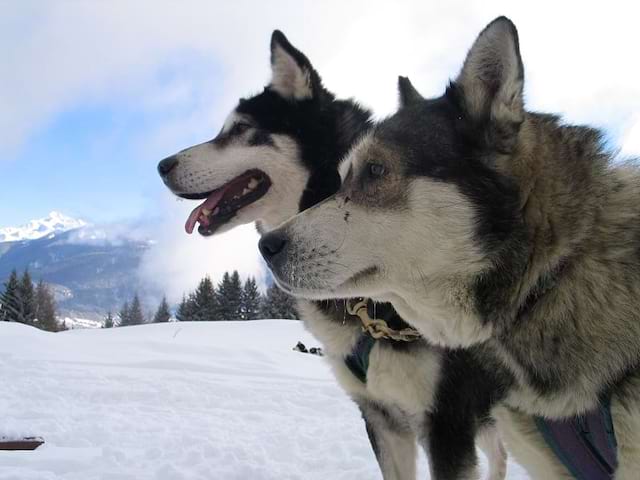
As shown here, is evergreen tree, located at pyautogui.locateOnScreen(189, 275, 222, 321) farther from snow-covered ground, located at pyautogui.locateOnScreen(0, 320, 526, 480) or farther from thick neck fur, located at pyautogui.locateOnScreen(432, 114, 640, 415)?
thick neck fur, located at pyautogui.locateOnScreen(432, 114, 640, 415)

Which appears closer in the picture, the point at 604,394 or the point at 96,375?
the point at 604,394

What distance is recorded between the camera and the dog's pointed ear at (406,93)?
8.49 feet

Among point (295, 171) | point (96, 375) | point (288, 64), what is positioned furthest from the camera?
point (96, 375)

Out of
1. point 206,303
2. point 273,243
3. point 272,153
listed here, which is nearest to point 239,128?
point 272,153

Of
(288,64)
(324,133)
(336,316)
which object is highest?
(288,64)

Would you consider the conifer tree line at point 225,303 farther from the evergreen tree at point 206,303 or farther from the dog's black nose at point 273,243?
the dog's black nose at point 273,243

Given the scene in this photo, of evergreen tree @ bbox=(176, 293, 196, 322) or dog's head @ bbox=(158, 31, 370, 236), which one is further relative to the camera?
evergreen tree @ bbox=(176, 293, 196, 322)

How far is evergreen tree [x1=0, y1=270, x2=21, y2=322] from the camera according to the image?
37094 millimetres

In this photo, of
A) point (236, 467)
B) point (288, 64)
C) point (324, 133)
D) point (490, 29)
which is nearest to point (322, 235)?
point (490, 29)

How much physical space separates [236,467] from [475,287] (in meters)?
2.76

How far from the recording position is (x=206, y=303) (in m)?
41.7

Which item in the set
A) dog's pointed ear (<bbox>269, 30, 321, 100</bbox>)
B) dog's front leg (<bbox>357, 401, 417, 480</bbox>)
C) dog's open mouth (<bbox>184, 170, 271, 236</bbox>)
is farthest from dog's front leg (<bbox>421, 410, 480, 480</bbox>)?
dog's pointed ear (<bbox>269, 30, 321, 100</bbox>)

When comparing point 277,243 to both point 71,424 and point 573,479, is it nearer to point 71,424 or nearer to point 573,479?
point 573,479

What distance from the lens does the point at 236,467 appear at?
384 cm
